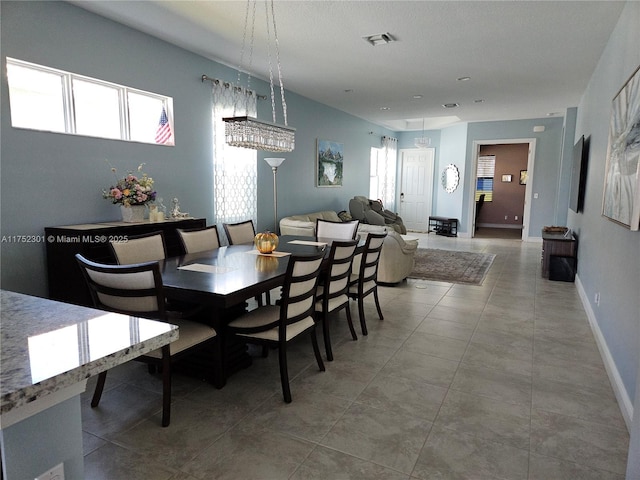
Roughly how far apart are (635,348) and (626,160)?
1.18 metres

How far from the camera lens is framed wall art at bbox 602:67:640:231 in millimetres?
2338

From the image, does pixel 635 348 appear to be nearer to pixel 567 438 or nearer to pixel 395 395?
pixel 567 438

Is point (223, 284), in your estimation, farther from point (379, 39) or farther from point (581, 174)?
point (581, 174)

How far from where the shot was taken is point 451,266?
6566mm

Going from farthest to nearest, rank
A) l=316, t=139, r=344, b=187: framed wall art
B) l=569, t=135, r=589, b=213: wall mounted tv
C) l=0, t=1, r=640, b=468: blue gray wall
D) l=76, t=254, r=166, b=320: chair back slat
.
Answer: l=316, t=139, r=344, b=187: framed wall art
l=569, t=135, r=589, b=213: wall mounted tv
l=0, t=1, r=640, b=468: blue gray wall
l=76, t=254, r=166, b=320: chair back slat

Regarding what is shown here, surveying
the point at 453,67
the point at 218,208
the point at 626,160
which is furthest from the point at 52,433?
the point at 453,67

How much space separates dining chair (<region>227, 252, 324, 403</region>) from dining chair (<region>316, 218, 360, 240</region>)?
1.91m

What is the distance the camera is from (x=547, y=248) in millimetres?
5891

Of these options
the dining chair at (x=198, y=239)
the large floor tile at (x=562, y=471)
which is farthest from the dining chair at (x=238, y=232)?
the large floor tile at (x=562, y=471)

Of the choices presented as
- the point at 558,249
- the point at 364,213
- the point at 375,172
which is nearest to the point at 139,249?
the point at 558,249

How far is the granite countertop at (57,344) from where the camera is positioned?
0.74 m

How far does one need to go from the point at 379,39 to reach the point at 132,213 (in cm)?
302

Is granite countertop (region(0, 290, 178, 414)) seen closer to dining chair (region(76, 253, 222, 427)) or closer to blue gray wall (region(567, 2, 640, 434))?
dining chair (region(76, 253, 222, 427))

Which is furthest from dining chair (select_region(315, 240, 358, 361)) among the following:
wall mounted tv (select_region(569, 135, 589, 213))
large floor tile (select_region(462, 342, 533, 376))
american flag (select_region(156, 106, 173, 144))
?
wall mounted tv (select_region(569, 135, 589, 213))
